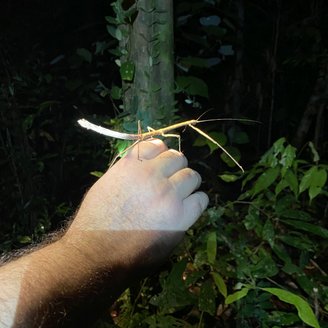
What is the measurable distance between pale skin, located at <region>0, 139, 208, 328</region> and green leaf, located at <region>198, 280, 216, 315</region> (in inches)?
16.9

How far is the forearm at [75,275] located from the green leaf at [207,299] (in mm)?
426

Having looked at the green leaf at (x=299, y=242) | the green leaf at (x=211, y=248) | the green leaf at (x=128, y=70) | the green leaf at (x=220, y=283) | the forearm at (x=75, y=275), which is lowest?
the green leaf at (x=220, y=283)

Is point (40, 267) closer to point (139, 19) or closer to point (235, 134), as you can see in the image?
point (139, 19)

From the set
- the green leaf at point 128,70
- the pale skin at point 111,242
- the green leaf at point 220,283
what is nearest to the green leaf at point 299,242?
the green leaf at point 220,283

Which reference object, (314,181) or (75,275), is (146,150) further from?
(314,181)

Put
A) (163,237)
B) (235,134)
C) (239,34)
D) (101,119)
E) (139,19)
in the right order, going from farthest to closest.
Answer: (239,34) < (101,119) < (235,134) < (139,19) < (163,237)

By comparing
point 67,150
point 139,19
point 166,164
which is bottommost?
point 67,150

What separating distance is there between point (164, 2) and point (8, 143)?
1377 mm

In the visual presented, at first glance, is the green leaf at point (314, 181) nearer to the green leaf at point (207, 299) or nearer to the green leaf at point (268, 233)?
the green leaf at point (268, 233)

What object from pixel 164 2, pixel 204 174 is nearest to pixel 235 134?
pixel 204 174

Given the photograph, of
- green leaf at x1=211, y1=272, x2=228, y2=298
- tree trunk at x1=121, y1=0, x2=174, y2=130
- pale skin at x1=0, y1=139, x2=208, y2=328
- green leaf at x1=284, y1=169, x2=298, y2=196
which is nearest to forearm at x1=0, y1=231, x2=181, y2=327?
pale skin at x1=0, y1=139, x2=208, y2=328

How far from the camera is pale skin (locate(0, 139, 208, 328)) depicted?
0.88 m

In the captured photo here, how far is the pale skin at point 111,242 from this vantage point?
2.89ft

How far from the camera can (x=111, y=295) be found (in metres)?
1.01
